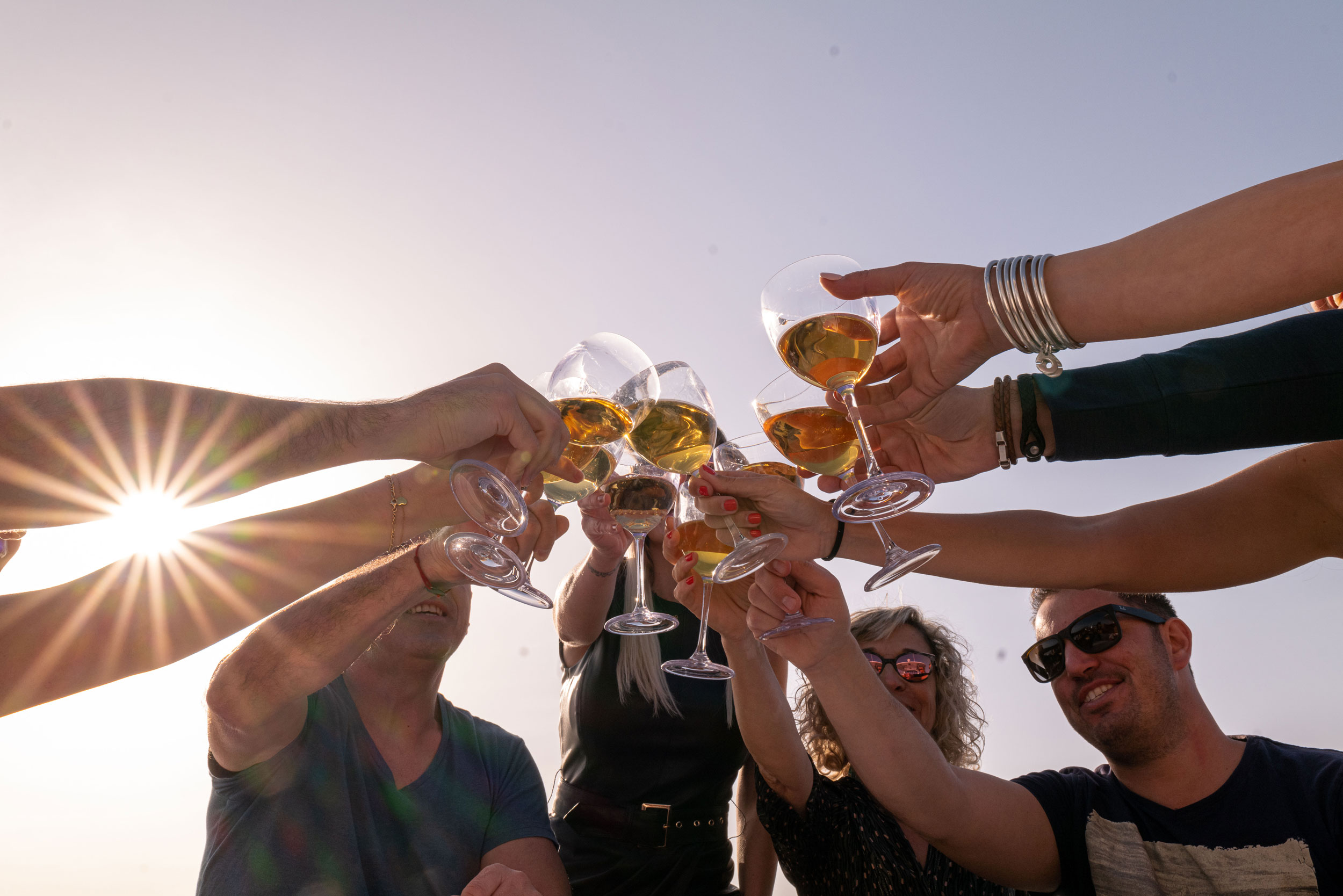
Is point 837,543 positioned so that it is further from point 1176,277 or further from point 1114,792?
point 1114,792

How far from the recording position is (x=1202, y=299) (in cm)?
206

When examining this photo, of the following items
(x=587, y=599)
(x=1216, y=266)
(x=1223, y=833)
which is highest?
(x=587, y=599)

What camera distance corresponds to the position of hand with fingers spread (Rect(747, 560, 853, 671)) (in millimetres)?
2760

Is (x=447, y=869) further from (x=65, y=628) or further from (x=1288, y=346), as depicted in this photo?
(x=1288, y=346)

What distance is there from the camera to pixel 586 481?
2691 mm

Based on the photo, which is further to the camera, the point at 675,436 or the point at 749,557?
the point at 675,436

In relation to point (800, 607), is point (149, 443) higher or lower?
higher

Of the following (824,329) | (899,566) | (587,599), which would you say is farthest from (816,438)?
(587,599)

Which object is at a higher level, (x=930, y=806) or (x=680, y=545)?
(x=680, y=545)

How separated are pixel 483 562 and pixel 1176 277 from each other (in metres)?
2.03

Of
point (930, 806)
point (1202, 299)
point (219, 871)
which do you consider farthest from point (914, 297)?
point (219, 871)

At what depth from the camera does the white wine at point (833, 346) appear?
7.83 feet

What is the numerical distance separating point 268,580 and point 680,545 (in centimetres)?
151

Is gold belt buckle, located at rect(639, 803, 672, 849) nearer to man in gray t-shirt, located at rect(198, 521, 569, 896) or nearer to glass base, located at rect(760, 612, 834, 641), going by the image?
man in gray t-shirt, located at rect(198, 521, 569, 896)
